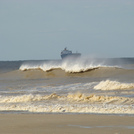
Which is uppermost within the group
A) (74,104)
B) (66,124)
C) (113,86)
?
(113,86)

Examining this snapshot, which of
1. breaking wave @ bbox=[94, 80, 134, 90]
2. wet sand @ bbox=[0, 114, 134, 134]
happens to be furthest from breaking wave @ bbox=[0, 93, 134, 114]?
breaking wave @ bbox=[94, 80, 134, 90]

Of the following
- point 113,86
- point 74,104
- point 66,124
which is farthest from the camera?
point 113,86

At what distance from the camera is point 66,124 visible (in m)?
8.57

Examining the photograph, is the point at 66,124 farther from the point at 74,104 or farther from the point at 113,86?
the point at 113,86

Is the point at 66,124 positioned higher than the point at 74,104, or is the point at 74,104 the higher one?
the point at 74,104

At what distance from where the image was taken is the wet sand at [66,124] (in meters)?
7.70

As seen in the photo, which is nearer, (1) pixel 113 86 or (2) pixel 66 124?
(2) pixel 66 124

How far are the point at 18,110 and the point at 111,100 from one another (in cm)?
314

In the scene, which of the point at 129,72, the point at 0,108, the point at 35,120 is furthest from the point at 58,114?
the point at 129,72

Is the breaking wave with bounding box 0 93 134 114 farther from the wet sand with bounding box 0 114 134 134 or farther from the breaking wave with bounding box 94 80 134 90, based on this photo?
the breaking wave with bounding box 94 80 134 90

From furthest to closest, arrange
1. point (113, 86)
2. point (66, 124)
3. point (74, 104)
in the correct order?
point (113, 86) < point (74, 104) < point (66, 124)

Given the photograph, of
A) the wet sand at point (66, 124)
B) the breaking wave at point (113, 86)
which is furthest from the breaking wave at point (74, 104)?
the breaking wave at point (113, 86)

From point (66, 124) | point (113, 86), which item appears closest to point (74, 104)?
point (66, 124)

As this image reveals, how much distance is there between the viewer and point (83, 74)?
35500 millimetres
